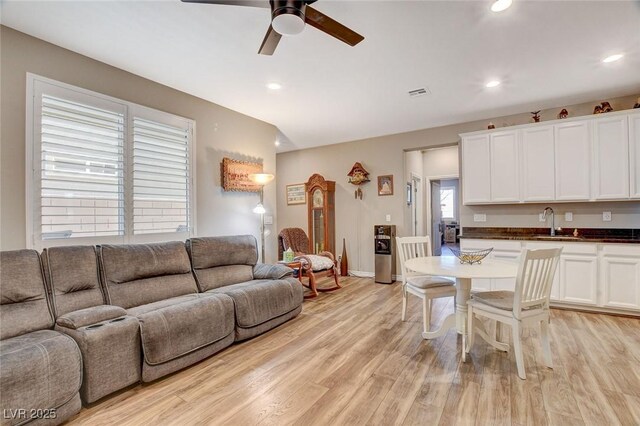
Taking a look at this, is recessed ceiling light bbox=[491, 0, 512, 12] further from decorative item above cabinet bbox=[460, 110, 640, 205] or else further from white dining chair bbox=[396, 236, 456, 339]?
decorative item above cabinet bbox=[460, 110, 640, 205]

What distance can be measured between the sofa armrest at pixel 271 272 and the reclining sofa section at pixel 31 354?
1.86 m

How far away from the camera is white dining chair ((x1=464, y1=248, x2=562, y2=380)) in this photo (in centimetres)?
213

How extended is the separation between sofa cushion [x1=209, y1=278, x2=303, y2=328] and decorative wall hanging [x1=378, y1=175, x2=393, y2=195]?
113 inches

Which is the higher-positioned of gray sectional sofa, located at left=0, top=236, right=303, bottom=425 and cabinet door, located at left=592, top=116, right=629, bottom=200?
cabinet door, located at left=592, top=116, right=629, bottom=200

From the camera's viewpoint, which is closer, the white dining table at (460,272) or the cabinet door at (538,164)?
the white dining table at (460,272)

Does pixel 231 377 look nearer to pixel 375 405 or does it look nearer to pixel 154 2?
pixel 375 405

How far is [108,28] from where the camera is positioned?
2377 mm

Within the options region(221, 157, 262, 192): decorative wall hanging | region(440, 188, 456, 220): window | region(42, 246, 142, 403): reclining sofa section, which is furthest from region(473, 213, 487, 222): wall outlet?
region(440, 188, 456, 220): window

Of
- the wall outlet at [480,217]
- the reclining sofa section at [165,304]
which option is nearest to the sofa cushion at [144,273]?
the reclining sofa section at [165,304]

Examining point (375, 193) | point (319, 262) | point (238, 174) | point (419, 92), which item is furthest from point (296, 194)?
point (419, 92)

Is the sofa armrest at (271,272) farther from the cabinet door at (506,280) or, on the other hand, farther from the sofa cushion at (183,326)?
→ the cabinet door at (506,280)

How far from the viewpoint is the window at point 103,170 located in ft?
8.23

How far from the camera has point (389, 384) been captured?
211 centimetres

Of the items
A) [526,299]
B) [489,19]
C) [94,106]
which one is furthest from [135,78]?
[526,299]
